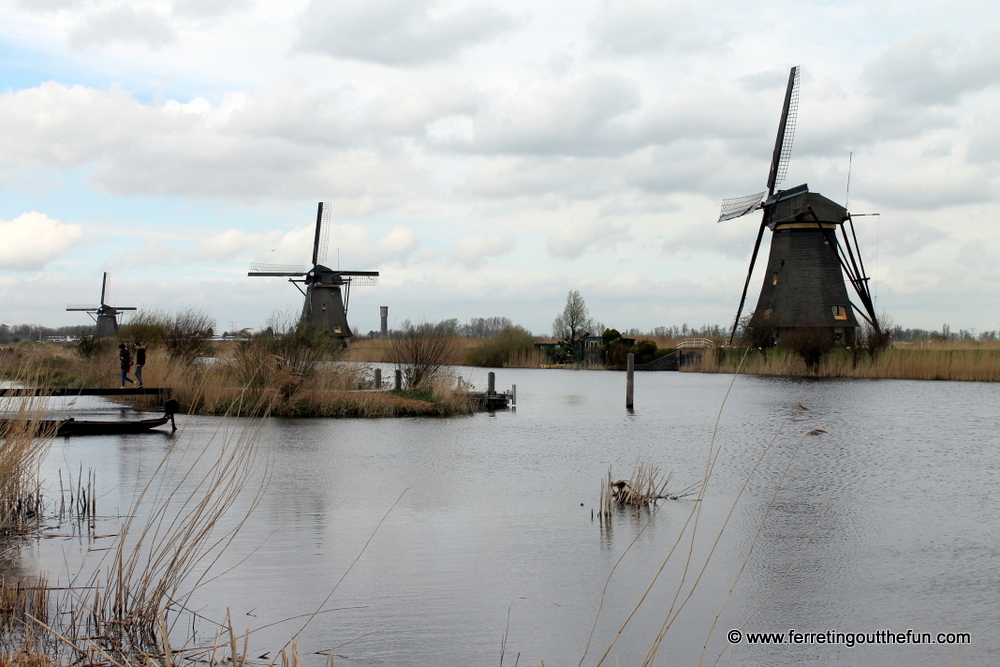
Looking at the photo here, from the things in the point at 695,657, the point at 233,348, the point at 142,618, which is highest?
the point at 233,348

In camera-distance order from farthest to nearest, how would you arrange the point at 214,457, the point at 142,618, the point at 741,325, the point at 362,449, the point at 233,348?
the point at 741,325 → the point at 233,348 → the point at 362,449 → the point at 214,457 → the point at 142,618

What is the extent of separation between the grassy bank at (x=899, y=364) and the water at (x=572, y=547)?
678 inches

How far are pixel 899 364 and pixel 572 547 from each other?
99.0 feet

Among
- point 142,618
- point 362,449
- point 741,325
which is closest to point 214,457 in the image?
point 362,449

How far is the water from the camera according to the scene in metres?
5.70

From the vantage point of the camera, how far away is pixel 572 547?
8.06 m

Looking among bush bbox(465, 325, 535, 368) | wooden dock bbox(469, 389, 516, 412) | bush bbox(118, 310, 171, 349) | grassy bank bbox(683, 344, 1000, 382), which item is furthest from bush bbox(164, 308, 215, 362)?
bush bbox(465, 325, 535, 368)

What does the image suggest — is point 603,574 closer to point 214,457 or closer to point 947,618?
point 947,618

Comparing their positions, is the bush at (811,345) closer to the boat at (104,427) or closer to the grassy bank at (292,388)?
the grassy bank at (292,388)

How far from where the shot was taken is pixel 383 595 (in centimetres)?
644

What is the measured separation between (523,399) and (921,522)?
64.1 ft

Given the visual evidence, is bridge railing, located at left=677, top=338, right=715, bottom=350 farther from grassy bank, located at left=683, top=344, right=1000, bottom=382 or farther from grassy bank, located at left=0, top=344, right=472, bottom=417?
grassy bank, located at left=0, top=344, right=472, bottom=417

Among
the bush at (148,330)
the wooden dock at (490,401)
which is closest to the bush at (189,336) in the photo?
the bush at (148,330)

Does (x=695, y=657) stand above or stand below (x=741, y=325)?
below
